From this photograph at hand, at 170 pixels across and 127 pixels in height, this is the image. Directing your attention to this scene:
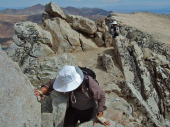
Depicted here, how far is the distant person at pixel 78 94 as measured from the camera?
485cm

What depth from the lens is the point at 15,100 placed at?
4859 millimetres

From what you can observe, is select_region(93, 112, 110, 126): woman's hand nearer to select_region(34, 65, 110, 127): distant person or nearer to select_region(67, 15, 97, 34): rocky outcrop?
select_region(34, 65, 110, 127): distant person

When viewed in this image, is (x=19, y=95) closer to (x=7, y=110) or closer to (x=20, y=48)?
(x=7, y=110)

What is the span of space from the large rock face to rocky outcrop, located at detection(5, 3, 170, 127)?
4.34 m

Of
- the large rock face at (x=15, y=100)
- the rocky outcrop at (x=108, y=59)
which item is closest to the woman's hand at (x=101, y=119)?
the large rock face at (x=15, y=100)

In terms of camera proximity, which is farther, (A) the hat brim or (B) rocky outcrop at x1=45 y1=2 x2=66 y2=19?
(B) rocky outcrop at x1=45 y1=2 x2=66 y2=19

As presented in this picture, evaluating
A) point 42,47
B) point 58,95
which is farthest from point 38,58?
point 58,95

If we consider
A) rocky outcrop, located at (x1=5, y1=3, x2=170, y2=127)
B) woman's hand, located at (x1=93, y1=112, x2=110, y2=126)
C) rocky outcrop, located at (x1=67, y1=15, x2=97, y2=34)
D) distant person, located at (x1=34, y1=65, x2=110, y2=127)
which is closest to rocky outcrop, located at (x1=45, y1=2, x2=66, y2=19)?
rocky outcrop, located at (x1=5, y1=3, x2=170, y2=127)

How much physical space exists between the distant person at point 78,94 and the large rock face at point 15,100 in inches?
19.3

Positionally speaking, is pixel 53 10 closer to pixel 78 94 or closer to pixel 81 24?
pixel 81 24

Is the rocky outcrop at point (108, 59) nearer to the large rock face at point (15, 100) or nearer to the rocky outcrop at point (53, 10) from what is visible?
the rocky outcrop at point (53, 10)

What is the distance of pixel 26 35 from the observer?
13.7 meters

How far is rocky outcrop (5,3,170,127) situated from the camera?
33.9ft

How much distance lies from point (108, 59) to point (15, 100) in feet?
28.3
